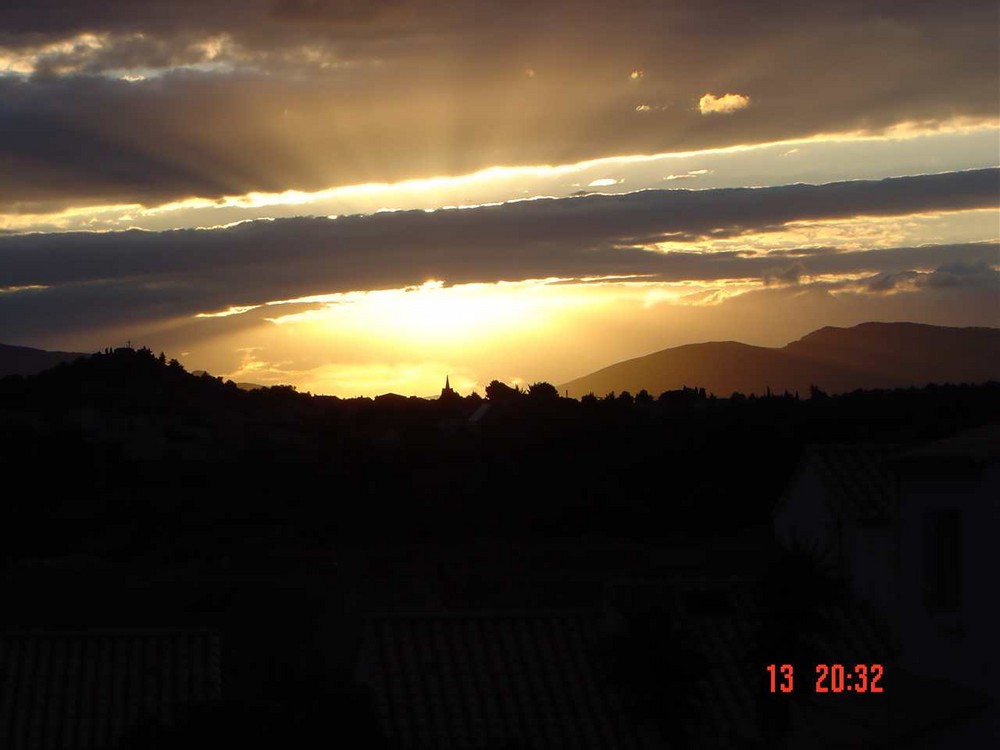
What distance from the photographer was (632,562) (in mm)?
31562

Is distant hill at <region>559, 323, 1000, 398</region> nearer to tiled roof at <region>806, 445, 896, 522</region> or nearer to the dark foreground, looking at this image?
the dark foreground

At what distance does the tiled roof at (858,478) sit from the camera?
1589 centimetres

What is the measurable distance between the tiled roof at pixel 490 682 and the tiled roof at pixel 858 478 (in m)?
3.46

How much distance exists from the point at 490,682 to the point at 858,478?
5.51 metres

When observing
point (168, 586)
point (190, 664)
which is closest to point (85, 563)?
point (168, 586)

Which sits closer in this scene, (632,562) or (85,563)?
(632,562)

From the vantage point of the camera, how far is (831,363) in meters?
94.9

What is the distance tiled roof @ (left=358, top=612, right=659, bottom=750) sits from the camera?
1366cm

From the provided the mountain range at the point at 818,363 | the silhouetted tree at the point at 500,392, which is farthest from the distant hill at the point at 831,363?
the silhouetted tree at the point at 500,392

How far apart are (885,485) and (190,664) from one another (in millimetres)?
8215

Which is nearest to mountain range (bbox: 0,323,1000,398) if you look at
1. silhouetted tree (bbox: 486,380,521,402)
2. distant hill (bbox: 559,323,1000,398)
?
distant hill (bbox: 559,323,1000,398)

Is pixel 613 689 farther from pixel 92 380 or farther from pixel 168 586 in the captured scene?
pixel 92 380
